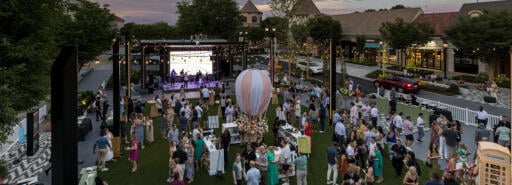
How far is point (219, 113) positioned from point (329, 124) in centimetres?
620

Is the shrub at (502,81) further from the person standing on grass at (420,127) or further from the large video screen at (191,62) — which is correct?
the large video screen at (191,62)

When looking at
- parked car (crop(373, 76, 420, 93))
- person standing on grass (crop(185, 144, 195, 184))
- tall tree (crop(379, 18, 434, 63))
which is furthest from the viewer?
tall tree (crop(379, 18, 434, 63))

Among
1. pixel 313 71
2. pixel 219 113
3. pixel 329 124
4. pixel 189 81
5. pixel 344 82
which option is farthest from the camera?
pixel 313 71

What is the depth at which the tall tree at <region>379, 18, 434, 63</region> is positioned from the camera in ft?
143

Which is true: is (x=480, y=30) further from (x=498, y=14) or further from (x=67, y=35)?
(x=67, y=35)

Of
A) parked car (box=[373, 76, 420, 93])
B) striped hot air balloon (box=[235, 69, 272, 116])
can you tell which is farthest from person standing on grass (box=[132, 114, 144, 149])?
parked car (box=[373, 76, 420, 93])

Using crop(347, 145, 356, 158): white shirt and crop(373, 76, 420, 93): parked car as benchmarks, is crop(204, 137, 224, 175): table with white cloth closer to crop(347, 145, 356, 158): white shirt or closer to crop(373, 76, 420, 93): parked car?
crop(347, 145, 356, 158): white shirt

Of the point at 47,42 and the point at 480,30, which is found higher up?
the point at 480,30

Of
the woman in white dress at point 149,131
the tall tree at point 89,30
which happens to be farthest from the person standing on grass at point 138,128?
the tall tree at point 89,30

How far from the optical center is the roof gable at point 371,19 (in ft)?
177

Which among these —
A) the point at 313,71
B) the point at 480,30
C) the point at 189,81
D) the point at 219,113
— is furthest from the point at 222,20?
the point at 219,113

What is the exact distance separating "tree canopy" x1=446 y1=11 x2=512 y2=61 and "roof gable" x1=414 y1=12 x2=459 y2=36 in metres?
8.33

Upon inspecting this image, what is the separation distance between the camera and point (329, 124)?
2089 cm

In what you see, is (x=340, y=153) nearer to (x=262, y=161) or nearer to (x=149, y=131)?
(x=262, y=161)
